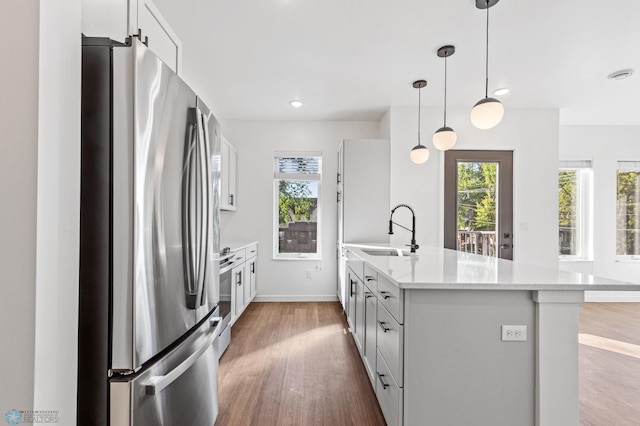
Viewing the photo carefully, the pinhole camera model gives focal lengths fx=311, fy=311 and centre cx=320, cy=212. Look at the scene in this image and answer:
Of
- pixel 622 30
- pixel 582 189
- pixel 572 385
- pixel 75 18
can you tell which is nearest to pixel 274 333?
pixel 572 385

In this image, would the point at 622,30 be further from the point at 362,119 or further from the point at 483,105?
the point at 362,119

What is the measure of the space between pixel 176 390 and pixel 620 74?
457 centimetres

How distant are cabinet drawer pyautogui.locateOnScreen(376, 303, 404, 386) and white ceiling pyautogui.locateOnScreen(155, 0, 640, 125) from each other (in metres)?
2.05

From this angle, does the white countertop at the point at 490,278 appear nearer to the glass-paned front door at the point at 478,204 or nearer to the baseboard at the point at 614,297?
the glass-paned front door at the point at 478,204

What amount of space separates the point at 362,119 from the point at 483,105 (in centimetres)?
269

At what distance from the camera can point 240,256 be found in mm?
3521

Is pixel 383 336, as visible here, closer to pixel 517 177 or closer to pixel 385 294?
pixel 385 294

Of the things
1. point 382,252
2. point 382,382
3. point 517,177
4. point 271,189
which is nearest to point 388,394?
point 382,382

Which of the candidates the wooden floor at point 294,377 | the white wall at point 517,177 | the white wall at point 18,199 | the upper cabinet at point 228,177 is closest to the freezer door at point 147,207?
the white wall at point 18,199

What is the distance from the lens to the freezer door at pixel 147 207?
98cm

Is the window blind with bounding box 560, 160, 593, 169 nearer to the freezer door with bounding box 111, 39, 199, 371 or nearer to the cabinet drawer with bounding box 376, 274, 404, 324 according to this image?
the cabinet drawer with bounding box 376, 274, 404, 324

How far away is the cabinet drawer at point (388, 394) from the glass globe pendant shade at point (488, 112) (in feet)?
5.41

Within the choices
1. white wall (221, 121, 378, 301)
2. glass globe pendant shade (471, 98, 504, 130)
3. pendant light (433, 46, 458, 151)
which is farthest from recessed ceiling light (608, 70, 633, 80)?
white wall (221, 121, 378, 301)

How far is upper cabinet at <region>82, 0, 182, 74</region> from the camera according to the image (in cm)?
112
